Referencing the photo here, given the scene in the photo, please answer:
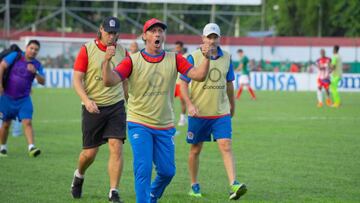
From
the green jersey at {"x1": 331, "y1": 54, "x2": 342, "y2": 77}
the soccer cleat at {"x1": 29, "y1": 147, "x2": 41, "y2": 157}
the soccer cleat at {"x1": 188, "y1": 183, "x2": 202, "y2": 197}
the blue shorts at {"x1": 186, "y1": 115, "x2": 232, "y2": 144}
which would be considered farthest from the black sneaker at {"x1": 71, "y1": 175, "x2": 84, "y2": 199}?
the green jersey at {"x1": 331, "y1": 54, "x2": 342, "y2": 77}

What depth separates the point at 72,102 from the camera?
34.3 metres

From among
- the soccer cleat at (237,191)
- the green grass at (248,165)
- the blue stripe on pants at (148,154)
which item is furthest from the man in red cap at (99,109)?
the soccer cleat at (237,191)

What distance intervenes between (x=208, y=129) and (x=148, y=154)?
2449 millimetres

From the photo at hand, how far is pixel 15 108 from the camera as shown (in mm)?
16188

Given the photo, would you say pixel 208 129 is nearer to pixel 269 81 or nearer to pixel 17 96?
pixel 17 96

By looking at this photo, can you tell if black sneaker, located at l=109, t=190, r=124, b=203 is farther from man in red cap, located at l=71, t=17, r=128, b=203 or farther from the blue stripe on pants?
the blue stripe on pants

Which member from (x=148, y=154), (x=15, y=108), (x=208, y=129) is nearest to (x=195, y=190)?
(x=208, y=129)

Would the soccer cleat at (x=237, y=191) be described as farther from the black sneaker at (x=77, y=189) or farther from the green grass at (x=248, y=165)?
the black sneaker at (x=77, y=189)

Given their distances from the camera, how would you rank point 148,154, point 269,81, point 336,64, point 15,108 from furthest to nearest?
point 269,81
point 336,64
point 15,108
point 148,154

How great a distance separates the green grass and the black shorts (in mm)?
779

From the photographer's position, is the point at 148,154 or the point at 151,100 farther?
the point at 151,100

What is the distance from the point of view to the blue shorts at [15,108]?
16141mm

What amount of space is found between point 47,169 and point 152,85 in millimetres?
5208

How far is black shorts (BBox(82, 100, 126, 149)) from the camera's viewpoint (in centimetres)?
1101
